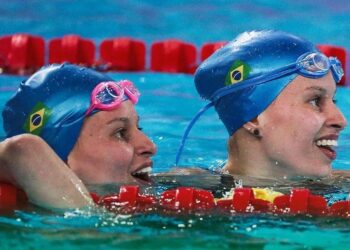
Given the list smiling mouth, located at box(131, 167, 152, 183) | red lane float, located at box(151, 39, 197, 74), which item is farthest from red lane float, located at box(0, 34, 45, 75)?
smiling mouth, located at box(131, 167, 152, 183)

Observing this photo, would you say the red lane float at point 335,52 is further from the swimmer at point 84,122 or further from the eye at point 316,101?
the swimmer at point 84,122

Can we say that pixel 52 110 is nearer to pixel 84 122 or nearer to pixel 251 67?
pixel 84 122

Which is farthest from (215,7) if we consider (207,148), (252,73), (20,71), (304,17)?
(252,73)

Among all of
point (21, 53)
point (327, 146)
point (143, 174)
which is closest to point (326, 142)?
point (327, 146)

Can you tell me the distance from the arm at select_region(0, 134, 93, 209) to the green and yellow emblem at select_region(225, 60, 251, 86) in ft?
3.36

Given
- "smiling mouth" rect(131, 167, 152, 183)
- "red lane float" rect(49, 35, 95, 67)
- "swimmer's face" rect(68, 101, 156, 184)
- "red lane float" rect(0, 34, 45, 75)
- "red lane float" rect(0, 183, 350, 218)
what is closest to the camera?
"red lane float" rect(0, 183, 350, 218)

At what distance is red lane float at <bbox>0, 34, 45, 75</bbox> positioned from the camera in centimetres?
702

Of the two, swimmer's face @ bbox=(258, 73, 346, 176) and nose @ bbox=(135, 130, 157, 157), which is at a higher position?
swimmer's face @ bbox=(258, 73, 346, 176)

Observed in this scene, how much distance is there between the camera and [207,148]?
202 inches

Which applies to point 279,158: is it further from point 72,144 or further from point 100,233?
point 100,233

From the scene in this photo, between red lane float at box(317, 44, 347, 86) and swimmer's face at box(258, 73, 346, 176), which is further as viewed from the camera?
red lane float at box(317, 44, 347, 86)

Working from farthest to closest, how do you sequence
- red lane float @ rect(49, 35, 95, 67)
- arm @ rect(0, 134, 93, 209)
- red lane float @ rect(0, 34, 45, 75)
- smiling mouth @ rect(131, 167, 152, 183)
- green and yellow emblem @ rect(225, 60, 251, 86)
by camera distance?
1. red lane float @ rect(49, 35, 95, 67)
2. red lane float @ rect(0, 34, 45, 75)
3. green and yellow emblem @ rect(225, 60, 251, 86)
4. smiling mouth @ rect(131, 167, 152, 183)
5. arm @ rect(0, 134, 93, 209)

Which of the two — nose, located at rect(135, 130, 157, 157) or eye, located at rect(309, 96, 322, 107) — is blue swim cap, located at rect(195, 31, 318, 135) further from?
nose, located at rect(135, 130, 157, 157)

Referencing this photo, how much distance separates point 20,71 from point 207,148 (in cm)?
233
